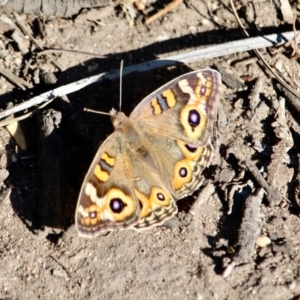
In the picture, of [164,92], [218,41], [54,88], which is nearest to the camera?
[164,92]

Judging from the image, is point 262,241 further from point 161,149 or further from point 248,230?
point 161,149

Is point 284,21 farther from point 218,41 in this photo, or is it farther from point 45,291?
point 45,291

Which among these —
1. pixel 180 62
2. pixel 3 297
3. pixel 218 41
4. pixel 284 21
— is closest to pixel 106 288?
pixel 3 297

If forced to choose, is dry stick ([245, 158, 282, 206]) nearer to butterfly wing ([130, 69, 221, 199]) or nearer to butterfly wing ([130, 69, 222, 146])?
butterfly wing ([130, 69, 221, 199])

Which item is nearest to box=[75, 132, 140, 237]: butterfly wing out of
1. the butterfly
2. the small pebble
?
the butterfly

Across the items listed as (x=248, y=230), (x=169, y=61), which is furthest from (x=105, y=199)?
(x=169, y=61)

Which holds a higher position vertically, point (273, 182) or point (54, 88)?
point (54, 88)
